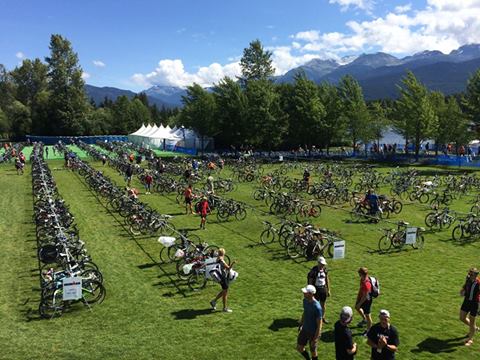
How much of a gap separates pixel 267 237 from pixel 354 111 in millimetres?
42700

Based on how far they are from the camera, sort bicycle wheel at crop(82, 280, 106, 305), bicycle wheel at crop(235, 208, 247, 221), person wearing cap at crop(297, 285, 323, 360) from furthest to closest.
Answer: bicycle wheel at crop(235, 208, 247, 221)
bicycle wheel at crop(82, 280, 106, 305)
person wearing cap at crop(297, 285, 323, 360)

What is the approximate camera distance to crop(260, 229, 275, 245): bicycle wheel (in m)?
18.3

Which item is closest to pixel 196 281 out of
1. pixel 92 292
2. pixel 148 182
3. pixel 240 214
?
pixel 92 292

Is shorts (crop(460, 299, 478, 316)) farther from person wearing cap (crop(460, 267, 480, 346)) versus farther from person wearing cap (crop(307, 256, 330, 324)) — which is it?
person wearing cap (crop(307, 256, 330, 324))

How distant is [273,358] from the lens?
916 cm

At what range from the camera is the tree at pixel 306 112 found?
2318 inches

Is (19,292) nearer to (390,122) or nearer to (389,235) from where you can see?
(389,235)

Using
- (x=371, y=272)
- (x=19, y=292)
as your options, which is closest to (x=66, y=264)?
(x=19, y=292)

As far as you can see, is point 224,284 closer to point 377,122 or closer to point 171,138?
point 377,122

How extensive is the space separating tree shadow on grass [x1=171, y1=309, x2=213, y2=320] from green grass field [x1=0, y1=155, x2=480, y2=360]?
25 mm

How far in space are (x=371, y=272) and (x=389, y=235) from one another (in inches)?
129

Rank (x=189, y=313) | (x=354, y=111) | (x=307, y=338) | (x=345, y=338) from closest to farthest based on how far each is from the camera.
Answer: (x=345, y=338)
(x=307, y=338)
(x=189, y=313)
(x=354, y=111)

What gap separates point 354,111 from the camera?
57875mm

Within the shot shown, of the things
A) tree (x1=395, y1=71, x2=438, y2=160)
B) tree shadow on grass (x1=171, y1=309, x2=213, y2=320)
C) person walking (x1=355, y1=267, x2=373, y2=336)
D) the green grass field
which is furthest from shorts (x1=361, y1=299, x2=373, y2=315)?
tree (x1=395, y1=71, x2=438, y2=160)
